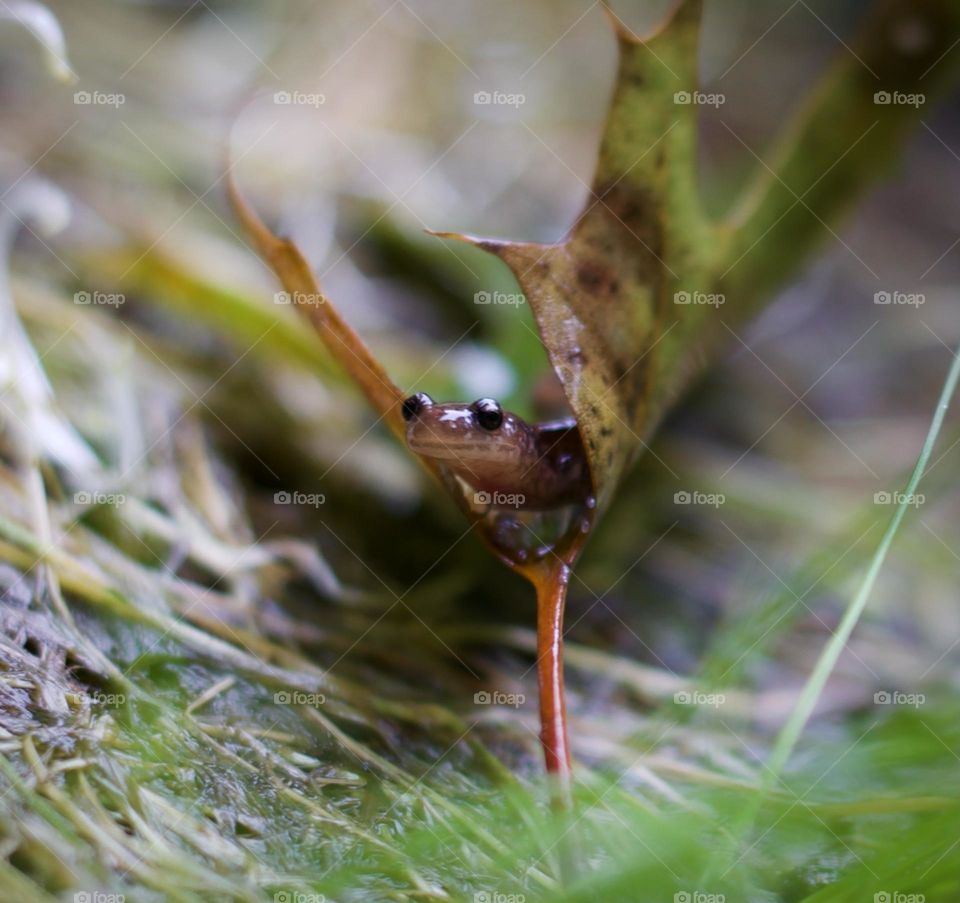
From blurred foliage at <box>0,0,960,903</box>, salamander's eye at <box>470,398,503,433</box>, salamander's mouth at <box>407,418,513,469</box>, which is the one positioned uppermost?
salamander's eye at <box>470,398,503,433</box>

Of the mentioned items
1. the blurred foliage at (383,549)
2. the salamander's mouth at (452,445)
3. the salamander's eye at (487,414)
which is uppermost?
the salamander's eye at (487,414)

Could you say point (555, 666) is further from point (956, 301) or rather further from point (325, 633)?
point (956, 301)

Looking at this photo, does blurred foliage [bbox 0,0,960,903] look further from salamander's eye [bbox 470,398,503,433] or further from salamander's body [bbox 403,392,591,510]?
salamander's eye [bbox 470,398,503,433]

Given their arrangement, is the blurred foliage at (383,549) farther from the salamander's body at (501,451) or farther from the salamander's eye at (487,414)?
the salamander's eye at (487,414)

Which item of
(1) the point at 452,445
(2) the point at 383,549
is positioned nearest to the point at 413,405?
Answer: (1) the point at 452,445

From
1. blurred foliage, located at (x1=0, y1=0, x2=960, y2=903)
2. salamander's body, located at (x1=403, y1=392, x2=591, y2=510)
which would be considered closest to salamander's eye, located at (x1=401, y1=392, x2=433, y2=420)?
salamander's body, located at (x1=403, y1=392, x2=591, y2=510)

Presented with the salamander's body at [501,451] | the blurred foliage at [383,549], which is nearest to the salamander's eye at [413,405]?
the salamander's body at [501,451]

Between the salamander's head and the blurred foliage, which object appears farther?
the salamander's head

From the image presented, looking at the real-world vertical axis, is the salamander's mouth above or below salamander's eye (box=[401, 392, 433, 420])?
below
